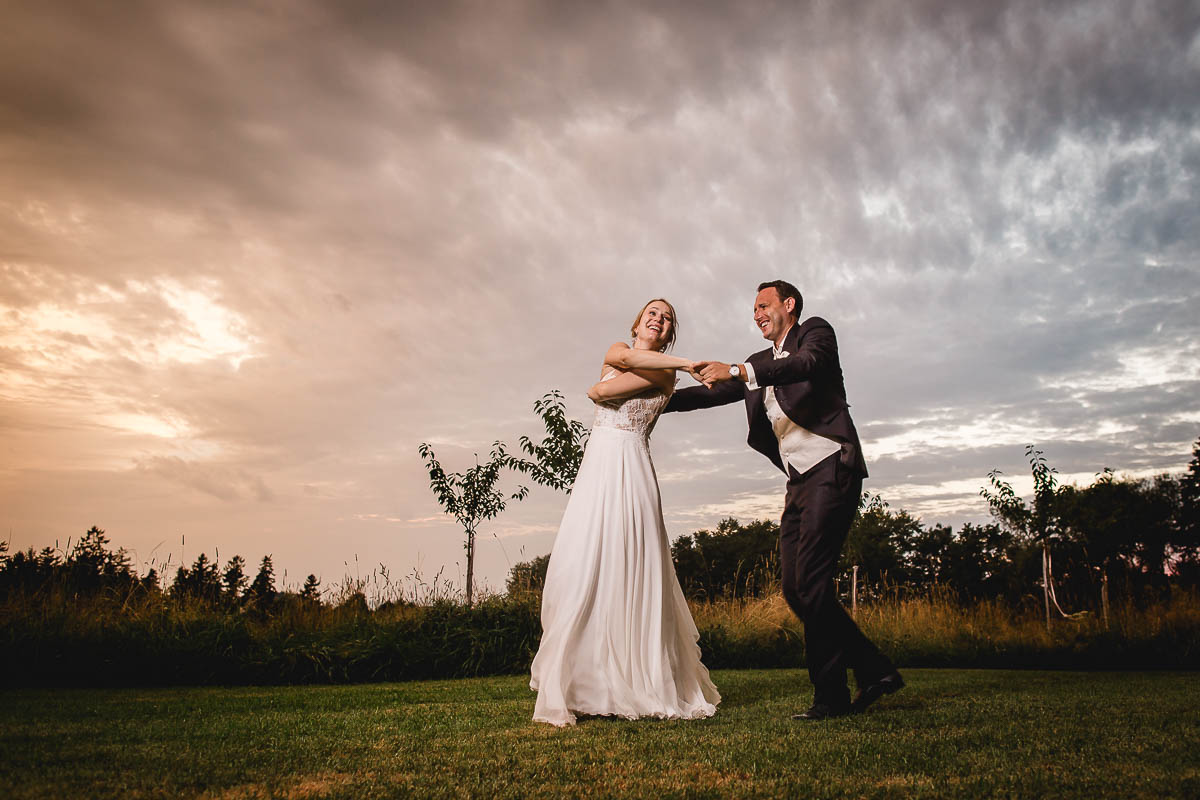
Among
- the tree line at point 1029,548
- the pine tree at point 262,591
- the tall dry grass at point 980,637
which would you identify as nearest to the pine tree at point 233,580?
the pine tree at point 262,591

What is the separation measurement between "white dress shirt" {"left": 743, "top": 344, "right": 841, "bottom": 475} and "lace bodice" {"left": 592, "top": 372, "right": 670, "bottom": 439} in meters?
0.76

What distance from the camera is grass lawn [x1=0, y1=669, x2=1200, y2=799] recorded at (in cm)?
250

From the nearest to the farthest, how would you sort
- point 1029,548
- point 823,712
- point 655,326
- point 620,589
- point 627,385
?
point 823,712
point 620,589
point 627,385
point 655,326
point 1029,548

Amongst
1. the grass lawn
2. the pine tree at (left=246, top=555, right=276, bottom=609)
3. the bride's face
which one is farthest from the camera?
the pine tree at (left=246, top=555, right=276, bottom=609)

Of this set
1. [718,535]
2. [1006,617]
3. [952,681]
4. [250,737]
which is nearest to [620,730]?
[250,737]

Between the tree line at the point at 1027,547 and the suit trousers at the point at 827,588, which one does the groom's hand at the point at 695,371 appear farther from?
the tree line at the point at 1027,547

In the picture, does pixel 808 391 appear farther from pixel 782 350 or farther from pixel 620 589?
pixel 620 589

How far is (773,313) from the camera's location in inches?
185

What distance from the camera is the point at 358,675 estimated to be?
7910 mm

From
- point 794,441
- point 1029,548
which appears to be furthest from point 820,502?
point 1029,548

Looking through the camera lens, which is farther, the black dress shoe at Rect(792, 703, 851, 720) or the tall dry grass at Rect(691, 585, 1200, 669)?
the tall dry grass at Rect(691, 585, 1200, 669)

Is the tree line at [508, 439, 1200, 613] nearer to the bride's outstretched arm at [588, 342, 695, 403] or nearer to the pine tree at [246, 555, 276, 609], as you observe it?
the pine tree at [246, 555, 276, 609]

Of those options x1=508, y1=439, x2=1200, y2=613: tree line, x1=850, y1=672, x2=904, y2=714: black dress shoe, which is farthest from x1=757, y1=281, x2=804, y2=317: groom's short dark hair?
x1=508, y1=439, x2=1200, y2=613: tree line

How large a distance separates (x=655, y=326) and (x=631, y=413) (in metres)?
0.63
